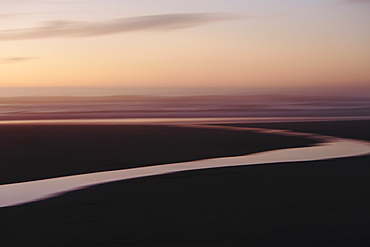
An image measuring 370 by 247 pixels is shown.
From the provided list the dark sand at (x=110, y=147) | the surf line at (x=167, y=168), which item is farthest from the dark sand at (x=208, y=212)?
the dark sand at (x=110, y=147)

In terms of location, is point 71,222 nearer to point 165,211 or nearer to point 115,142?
point 165,211

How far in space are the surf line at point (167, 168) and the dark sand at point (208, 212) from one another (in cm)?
40

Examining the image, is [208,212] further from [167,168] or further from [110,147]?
[110,147]

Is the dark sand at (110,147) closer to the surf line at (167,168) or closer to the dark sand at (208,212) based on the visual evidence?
the surf line at (167,168)

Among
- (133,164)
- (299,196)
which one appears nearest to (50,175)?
(133,164)

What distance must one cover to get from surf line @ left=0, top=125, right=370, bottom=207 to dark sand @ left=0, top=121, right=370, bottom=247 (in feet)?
1.31

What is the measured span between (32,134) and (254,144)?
6.68 meters

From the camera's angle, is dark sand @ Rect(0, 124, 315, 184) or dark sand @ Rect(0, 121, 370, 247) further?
dark sand @ Rect(0, 124, 315, 184)

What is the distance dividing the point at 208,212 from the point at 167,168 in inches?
135

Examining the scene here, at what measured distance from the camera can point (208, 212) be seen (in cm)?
544

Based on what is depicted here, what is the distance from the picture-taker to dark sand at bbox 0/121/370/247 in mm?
4520

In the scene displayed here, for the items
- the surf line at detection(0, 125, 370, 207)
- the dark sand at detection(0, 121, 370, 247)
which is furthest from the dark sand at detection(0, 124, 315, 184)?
the dark sand at detection(0, 121, 370, 247)

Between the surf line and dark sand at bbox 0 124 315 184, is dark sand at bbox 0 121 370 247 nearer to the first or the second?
the surf line

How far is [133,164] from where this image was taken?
30.7 ft
